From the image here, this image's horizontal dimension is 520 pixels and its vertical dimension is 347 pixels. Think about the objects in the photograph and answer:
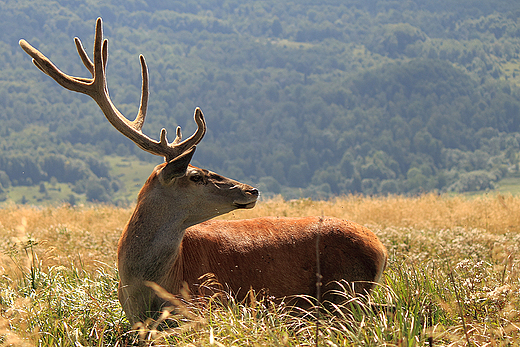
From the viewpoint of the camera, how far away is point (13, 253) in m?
6.32

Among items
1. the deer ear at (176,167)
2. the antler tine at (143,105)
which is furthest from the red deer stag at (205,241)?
the antler tine at (143,105)

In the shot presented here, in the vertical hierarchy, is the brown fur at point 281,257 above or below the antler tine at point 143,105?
below

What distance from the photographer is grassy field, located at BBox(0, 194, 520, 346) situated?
3463 mm

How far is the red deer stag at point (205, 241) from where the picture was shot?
4367mm

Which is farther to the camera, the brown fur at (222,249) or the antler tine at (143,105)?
the antler tine at (143,105)

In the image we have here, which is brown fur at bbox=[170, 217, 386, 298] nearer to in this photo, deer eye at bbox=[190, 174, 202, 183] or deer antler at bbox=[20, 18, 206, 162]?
deer eye at bbox=[190, 174, 202, 183]

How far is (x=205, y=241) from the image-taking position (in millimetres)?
4855

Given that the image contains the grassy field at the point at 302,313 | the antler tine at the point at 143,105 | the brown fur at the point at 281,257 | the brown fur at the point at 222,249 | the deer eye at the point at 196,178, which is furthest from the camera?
the antler tine at the point at 143,105

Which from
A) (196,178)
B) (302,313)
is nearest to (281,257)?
(302,313)

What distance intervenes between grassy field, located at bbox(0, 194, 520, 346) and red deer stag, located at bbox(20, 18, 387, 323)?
10.3 inches

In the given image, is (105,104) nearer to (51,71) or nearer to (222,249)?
(51,71)

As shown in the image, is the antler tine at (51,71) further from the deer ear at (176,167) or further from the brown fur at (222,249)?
the deer ear at (176,167)

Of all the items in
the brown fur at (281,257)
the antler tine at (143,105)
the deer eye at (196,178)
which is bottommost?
the brown fur at (281,257)

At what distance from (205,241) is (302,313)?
43.2 inches
